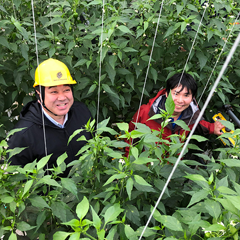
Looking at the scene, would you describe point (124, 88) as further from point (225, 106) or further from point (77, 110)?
point (225, 106)

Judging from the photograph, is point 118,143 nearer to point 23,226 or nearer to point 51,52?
point 23,226

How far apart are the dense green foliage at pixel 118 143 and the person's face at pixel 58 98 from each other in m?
0.24

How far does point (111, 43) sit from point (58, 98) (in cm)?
50

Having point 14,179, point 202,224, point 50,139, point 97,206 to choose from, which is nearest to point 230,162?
point 202,224

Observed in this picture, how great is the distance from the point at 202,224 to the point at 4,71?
1.72m

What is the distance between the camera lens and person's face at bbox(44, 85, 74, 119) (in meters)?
1.28

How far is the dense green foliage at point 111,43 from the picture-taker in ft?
4.72

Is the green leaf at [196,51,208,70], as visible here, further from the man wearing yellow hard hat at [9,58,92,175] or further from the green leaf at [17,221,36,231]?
the green leaf at [17,221,36,231]

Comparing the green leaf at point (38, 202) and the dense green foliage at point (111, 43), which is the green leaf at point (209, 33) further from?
the green leaf at point (38, 202)

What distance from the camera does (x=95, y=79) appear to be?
5.45 feet

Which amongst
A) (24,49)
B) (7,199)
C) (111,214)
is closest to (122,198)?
(111,214)

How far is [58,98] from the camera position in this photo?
4.23ft

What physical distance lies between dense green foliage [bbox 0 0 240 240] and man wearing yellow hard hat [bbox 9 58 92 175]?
22 centimetres

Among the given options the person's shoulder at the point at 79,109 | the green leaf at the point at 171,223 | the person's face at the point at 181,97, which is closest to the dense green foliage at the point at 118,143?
the green leaf at the point at 171,223
